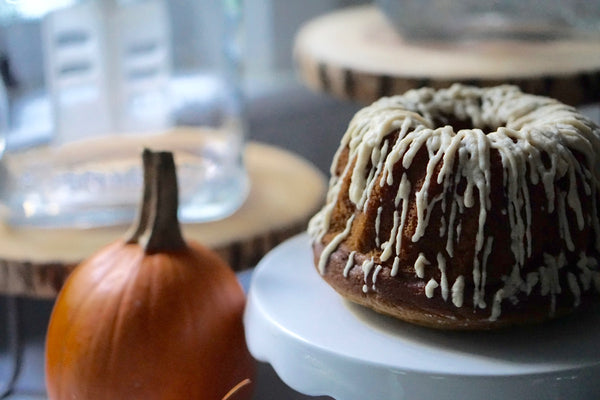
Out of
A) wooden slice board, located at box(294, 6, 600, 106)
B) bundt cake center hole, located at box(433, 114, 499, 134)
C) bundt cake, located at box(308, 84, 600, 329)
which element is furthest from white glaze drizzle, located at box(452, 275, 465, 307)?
wooden slice board, located at box(294, 6, 600, 106)

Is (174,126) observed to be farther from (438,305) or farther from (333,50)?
(438,305)

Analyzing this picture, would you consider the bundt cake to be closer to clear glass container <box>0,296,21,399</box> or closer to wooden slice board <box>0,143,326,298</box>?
wooden slice board <box>0,143,326,298</box>

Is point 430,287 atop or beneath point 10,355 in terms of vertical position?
atop

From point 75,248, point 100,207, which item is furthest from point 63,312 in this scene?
point 100,207

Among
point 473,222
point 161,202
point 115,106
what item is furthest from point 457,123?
point 115,106

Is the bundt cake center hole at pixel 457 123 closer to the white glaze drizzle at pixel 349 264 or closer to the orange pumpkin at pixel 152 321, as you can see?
the white glaze drizzle at pixel 349 264

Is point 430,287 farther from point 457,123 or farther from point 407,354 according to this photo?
point 457,123
